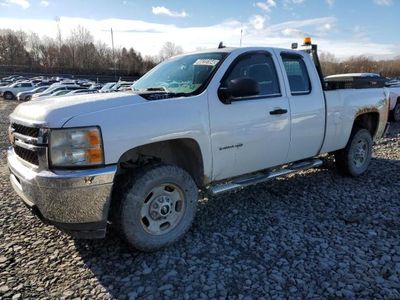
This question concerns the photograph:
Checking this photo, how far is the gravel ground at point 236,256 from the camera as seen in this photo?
301cm

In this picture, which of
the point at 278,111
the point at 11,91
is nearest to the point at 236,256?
the point at 278,111

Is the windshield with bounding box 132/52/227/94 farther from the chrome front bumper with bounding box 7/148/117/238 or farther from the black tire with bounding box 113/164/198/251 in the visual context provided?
the chrome front bumper with bounding box 7/148/117/238

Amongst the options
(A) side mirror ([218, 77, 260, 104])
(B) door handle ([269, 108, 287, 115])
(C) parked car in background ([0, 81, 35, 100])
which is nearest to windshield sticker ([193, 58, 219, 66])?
(A) side mirror ([218, 77, 260, 104])

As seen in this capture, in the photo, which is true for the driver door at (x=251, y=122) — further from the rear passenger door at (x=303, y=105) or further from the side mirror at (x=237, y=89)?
the rear passenger door at (x=303, y=105)

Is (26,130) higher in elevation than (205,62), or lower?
lower

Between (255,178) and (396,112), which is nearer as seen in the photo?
(255,178)

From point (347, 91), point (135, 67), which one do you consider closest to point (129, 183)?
point (347, 91)

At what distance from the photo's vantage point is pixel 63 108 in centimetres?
305

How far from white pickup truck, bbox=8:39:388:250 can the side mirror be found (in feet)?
0.04

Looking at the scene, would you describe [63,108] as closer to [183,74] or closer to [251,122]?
[183,74]

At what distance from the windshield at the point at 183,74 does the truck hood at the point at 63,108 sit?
70cm

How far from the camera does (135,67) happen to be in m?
90.8

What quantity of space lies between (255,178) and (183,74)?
146cm

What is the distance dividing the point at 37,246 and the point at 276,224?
256 cm
